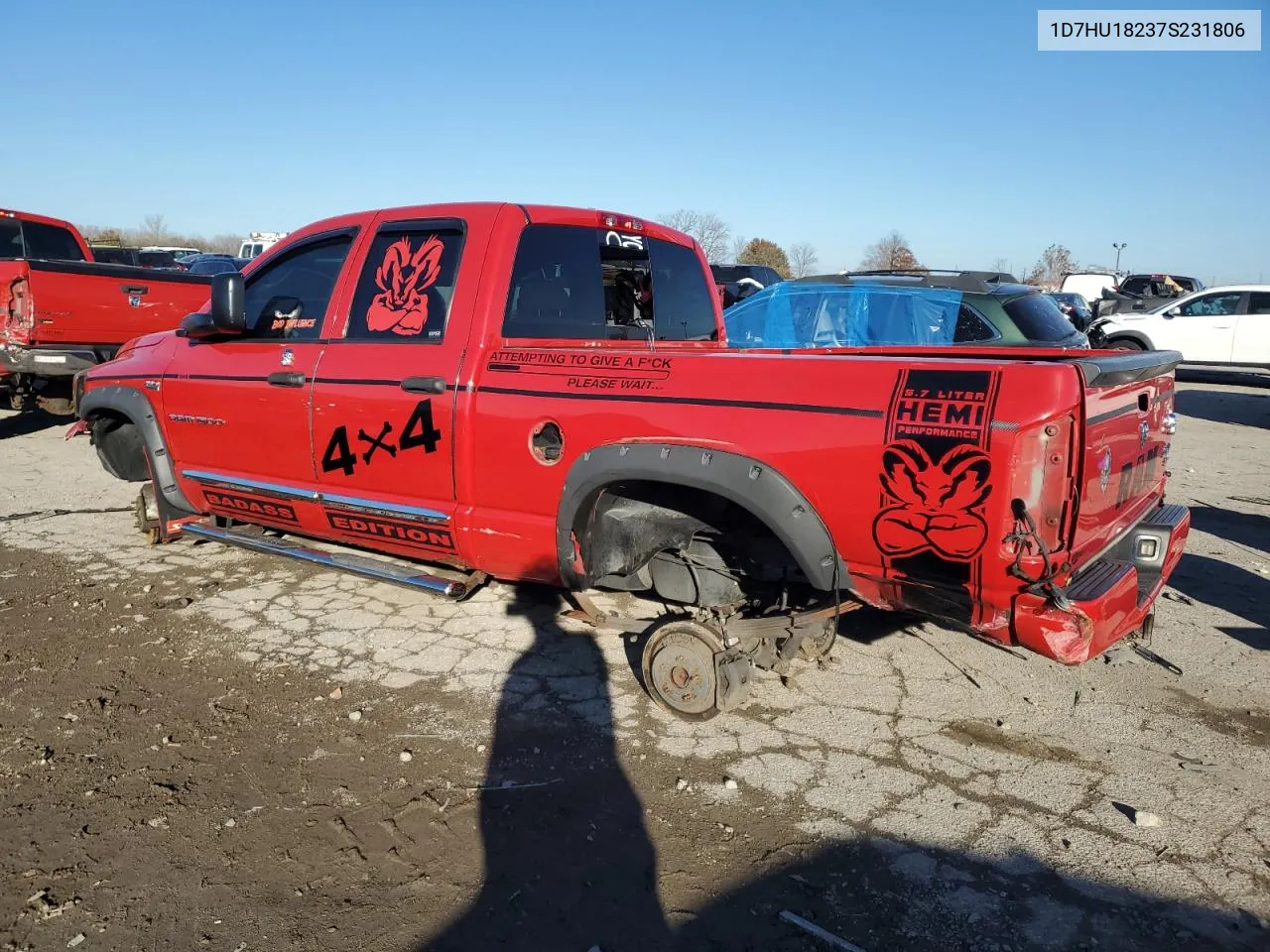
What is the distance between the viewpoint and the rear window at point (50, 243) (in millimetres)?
10977

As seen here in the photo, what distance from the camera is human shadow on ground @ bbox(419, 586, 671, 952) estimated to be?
94.7 inches

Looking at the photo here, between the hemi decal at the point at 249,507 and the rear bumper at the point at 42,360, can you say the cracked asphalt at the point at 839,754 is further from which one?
the rear bumper at the point at 42,360

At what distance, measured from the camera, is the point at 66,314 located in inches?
316

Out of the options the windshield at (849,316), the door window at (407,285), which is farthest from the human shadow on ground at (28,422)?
the windshield at (849,316)

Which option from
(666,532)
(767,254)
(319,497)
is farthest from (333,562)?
(767,254)

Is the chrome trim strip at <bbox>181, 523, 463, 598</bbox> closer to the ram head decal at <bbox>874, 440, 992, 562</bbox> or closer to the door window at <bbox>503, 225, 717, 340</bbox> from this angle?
the door window at <bbox>503, 225, 717, 340</bbox>

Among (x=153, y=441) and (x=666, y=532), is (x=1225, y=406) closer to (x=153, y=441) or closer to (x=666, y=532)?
(x=666, y=532)

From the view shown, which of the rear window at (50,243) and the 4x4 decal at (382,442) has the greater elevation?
the rear window at (50,243)

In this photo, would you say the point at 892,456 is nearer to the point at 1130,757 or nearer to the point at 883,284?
the point at 1130,757

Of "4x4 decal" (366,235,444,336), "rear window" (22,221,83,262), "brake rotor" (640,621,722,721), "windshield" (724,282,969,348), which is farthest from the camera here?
"rear window" (22,221,83,262)

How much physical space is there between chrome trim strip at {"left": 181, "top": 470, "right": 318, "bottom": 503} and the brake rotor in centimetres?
192

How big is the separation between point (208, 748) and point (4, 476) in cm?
582

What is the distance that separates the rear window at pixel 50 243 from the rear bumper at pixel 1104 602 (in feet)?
38.4

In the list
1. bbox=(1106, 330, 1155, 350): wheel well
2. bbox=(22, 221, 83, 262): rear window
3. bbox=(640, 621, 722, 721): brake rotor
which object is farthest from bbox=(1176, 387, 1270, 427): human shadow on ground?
bbox=(22, 221, 83, 262): rear window
